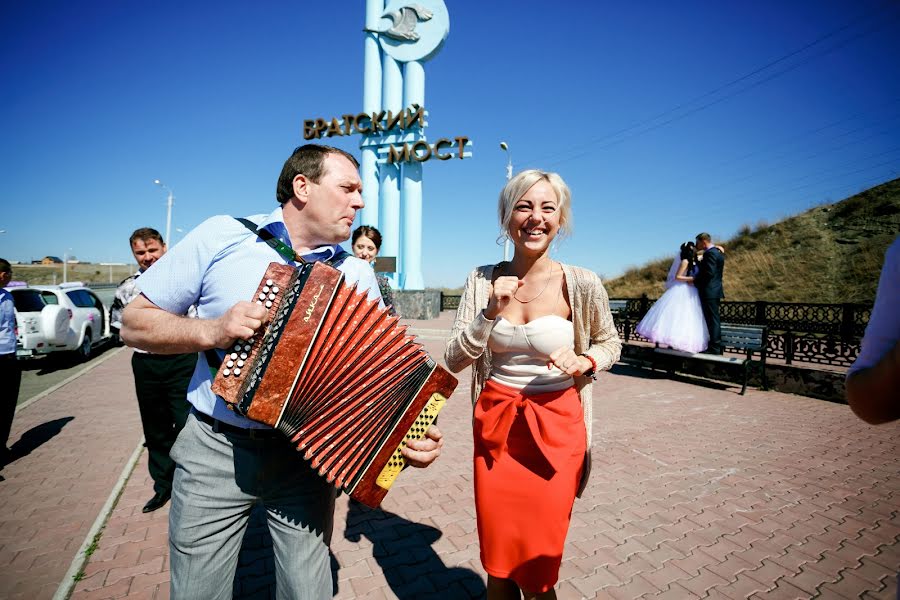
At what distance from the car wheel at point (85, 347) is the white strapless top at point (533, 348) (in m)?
13.4

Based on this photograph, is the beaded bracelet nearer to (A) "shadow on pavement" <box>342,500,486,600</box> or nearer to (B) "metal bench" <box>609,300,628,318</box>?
(A) "shadow on pavement" <box>342,500,486,600</box>

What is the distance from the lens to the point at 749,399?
7.60m

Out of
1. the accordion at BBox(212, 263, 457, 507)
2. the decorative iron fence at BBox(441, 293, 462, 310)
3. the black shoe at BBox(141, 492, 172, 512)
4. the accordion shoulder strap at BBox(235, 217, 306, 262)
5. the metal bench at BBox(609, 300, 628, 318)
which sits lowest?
the black shoe at BBox(141, 492, 172, 512)

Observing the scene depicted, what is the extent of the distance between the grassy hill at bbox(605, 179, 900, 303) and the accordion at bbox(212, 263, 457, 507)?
26.9m

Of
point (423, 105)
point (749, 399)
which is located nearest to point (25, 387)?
point (749, 399)

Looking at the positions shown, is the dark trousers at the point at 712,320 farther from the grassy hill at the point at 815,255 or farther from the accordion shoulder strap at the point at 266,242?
the grassy hill at the point at 815,255

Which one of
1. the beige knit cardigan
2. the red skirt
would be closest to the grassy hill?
the beige knit cardigan

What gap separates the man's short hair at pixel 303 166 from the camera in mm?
1936

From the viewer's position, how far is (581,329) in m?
2.32

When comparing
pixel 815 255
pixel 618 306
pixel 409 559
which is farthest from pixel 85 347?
pixel 815 255

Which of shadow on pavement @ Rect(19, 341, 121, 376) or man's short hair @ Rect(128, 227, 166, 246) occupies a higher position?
man's short hair @ Rect(128, 227, 166, 246)

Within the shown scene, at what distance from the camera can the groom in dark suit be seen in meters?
8.94

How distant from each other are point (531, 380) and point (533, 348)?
17cm

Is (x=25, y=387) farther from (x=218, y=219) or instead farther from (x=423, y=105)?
(x=423, y=105)
